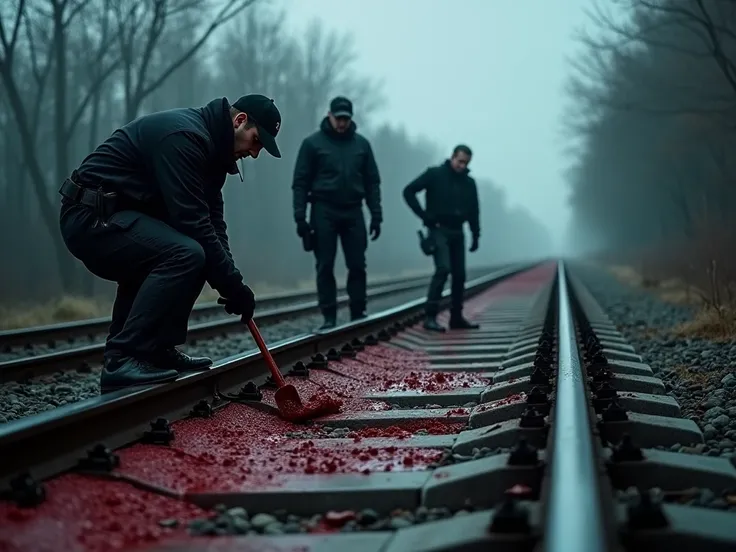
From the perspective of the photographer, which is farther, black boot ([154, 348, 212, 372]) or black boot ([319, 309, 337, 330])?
black boot ([319, 309, 337, 330])

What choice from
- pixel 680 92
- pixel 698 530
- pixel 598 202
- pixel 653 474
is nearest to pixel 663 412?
pixel 653 474

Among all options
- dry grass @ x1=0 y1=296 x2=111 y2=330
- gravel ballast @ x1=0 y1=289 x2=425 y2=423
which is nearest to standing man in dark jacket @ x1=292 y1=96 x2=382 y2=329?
gravel ballast @ x1=0 y1=289 x2=425 y2=423

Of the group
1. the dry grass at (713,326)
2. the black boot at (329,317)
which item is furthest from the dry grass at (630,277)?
the black boot at (329,317)

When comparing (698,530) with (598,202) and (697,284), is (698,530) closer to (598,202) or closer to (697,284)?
(697,284)

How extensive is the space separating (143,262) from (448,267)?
5.34 m

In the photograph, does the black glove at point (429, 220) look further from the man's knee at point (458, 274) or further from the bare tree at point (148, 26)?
the bare tree at point (148, 26)

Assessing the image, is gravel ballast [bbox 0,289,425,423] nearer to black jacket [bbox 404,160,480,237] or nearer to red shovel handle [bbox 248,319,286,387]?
red shovel handle [bbox 248,319,286,387]

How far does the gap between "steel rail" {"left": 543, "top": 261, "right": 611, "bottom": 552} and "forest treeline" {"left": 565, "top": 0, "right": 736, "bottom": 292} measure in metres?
5.40

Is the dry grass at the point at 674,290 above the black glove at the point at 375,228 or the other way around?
the other way around

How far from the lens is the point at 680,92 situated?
78.1ft

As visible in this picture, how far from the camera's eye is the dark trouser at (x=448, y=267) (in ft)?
29.7

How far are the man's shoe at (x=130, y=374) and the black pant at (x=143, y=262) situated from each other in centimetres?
4

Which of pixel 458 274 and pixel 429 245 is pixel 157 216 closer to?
pixel 429 245

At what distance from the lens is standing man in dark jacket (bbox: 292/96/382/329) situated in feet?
26.3
